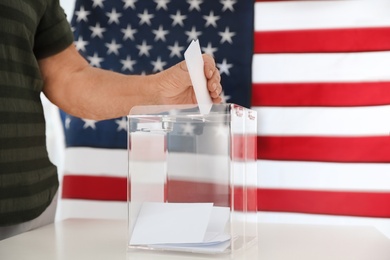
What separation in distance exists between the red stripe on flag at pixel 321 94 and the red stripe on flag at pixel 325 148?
0.12m

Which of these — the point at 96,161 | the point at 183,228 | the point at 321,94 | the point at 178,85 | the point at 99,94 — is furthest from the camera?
the point at 96,161

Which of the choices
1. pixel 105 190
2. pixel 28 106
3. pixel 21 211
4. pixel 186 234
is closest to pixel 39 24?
pixel 28 106

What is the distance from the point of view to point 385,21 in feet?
6.40

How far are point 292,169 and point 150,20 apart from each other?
776 millimetres

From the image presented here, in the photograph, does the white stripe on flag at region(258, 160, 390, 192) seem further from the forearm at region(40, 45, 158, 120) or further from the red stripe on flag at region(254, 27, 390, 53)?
the forearm at region(40, 45, 158, 120)

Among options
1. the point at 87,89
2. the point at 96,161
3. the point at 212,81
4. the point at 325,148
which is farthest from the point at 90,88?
the point at 325,148

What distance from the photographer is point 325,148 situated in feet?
6.57

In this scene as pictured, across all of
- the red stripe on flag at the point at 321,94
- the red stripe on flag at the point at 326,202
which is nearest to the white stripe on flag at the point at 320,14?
the red stripe on flag at the point at 321,94

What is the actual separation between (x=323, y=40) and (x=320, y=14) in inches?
3.7

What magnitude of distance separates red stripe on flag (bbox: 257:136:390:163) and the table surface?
0.75 meters

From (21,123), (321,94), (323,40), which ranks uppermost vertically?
(323,40)

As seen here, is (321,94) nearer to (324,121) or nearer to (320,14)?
(324,121)

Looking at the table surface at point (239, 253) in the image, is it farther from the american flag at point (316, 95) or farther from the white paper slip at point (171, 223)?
the american flag at point (316, 95)

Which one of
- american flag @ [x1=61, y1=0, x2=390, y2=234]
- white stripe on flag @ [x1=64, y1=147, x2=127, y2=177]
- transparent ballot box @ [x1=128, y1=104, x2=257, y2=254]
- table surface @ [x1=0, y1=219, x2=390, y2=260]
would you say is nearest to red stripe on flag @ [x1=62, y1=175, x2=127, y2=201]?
white stripe on flag @ [x1=64, y1=147, x2=127, y2=177]
